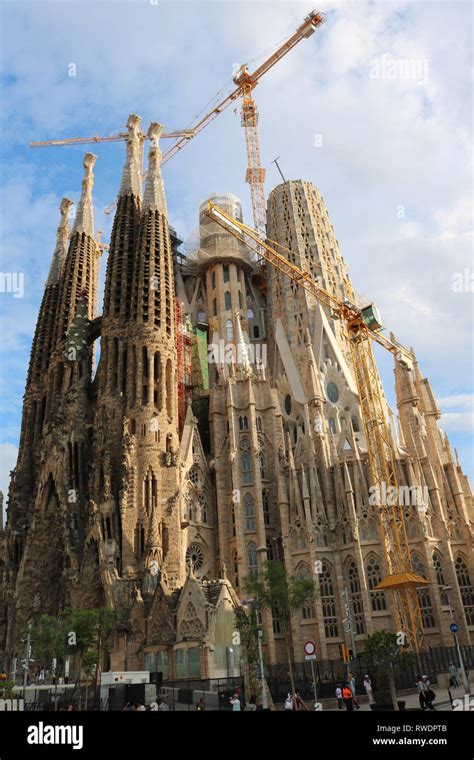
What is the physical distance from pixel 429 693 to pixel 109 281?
48439mm

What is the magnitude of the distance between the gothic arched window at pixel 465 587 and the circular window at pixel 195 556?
19.7 m

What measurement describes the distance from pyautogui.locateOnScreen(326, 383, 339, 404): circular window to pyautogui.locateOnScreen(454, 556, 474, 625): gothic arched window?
17735 mm

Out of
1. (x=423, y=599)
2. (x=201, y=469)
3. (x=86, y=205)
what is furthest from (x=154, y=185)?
(x=423, y=599)

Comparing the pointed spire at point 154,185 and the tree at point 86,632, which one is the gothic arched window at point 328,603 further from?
the pointed spire at point 154,185

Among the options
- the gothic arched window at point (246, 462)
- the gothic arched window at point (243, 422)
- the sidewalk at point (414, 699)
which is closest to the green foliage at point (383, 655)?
the sidewalk at point (414, 699)

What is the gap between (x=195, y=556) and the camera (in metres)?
50.5

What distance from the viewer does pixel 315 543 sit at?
46.6 metres

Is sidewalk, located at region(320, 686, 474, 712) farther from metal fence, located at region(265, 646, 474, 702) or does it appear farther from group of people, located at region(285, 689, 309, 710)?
group of people, located at region(285, 689, 309, 710)

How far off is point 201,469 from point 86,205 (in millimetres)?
37177

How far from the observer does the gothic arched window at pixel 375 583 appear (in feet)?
147

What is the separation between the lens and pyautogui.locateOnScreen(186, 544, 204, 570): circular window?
50.0 m

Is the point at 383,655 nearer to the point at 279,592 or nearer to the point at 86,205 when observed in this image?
the point at 279,592

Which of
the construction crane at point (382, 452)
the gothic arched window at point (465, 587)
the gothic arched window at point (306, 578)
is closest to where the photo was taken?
the construction crane at point (382, 452)
